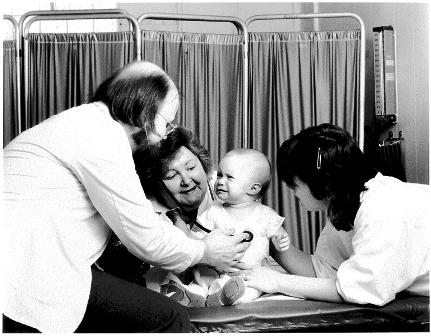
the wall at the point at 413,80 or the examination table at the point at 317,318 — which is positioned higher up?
the wall at the point at 413,80

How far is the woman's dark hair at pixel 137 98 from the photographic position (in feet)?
6.66

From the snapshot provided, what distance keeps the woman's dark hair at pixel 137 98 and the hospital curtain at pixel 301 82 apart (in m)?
1.93

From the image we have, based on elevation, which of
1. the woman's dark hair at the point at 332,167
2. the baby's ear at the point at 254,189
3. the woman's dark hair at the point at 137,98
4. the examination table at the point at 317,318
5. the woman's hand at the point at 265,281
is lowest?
the examination table at the point at 317,318

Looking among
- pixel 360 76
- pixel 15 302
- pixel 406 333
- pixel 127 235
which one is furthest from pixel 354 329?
pixel 360 76

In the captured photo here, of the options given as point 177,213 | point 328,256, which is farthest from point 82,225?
point 328,256

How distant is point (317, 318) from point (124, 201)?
0.73m

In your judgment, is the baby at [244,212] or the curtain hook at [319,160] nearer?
the curtain hook at [319,160]

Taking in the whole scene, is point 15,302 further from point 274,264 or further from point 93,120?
point 274,264

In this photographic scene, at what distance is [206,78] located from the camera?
392 cm

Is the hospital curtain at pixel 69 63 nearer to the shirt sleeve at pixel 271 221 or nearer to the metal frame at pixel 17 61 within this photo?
the metal frame at pixel 17 61

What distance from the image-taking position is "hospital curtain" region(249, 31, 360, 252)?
3.90 meters

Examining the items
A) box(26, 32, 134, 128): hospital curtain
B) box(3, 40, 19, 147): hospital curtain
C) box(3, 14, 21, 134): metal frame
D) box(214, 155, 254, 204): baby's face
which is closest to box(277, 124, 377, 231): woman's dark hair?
box(214, 155, 254, 204): baby's face


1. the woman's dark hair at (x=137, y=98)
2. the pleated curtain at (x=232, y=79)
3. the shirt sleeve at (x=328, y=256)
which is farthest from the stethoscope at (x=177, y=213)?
the pleated curtain at (x=232, y=79)

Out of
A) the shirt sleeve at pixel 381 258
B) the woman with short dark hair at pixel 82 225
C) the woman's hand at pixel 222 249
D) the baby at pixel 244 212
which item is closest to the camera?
the woman with short dark hair at pixel 82 225
